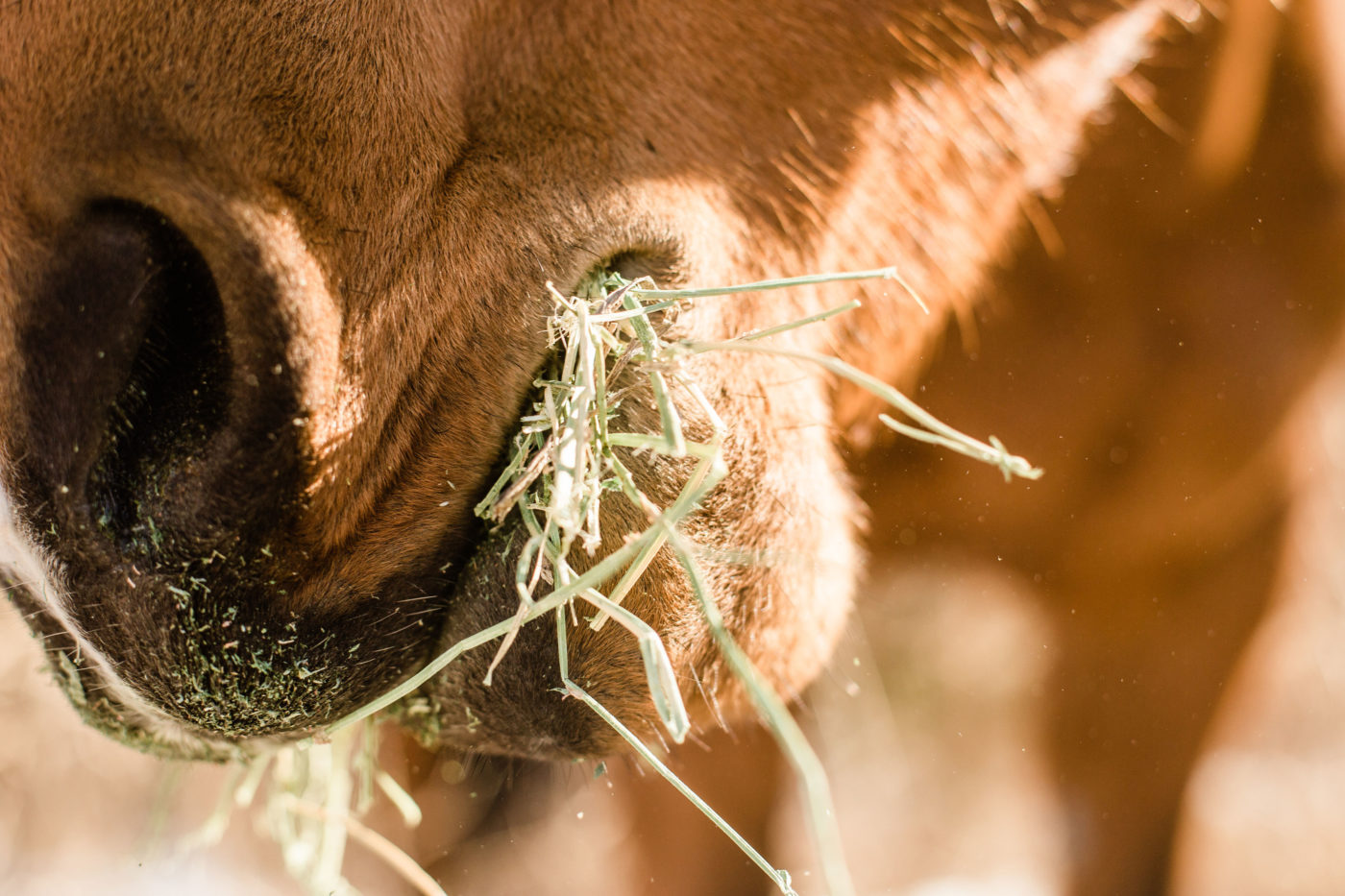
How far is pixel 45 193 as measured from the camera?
590 mm

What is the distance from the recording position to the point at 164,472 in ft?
1.95

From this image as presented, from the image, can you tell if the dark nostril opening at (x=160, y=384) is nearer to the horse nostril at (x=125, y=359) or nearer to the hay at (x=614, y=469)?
the horse nostril at (x=125, y=359)

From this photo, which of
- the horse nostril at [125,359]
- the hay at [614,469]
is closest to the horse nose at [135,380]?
the horse nostril at [125,359]

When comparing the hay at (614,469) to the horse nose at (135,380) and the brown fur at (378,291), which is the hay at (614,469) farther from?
the horse nose at (135,380)

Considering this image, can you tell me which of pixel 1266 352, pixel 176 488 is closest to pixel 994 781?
pixel 1266 352

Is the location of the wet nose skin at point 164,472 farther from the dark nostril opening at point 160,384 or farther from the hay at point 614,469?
the hay at point 614,469

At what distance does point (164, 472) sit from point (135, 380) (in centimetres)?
5

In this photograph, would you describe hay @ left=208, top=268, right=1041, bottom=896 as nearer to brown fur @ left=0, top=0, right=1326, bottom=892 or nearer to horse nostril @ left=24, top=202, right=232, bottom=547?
brown fur @ left=0, top=0, right=1326, bottom=892

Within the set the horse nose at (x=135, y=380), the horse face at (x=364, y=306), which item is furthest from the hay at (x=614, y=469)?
the horse nose at (x=135, y=380)

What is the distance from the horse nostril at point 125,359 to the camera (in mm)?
579

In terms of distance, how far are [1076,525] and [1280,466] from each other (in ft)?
1.05

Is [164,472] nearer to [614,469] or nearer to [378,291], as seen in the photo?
[378,291]

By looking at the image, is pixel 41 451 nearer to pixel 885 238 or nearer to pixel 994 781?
pixel 885 238

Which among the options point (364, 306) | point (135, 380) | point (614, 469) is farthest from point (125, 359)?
point (614, 469)
